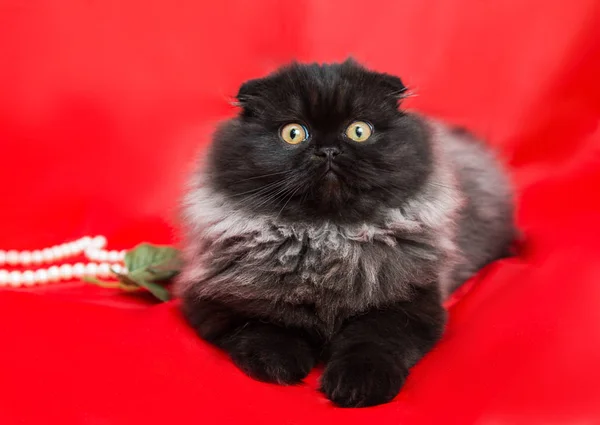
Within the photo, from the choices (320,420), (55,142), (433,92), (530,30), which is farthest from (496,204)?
(55,142)

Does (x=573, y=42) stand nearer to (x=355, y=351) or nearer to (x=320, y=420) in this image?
(x=355, y=351)

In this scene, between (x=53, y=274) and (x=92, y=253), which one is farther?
(x=92, y=253)

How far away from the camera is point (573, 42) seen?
3.27m

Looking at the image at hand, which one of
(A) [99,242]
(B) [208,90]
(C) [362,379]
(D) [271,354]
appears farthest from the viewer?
(B) [208,90]

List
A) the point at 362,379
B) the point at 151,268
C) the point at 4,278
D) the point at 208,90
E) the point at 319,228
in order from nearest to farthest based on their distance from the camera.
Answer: the point at 362,379 < the point at 319,228 < the point at 151,268 < the point at 4,278 < the point at 208,90

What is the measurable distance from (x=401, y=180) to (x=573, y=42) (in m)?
1.86

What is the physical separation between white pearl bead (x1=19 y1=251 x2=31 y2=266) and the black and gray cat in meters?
1.14

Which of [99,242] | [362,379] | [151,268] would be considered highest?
[99,242]

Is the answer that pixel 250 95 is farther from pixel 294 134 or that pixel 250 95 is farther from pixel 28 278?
pixel 28 278

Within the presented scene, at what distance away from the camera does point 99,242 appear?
3.00m

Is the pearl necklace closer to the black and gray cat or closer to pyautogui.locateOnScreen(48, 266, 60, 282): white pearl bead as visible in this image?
pyautogui.locateOnScreen(48, 266, 60, 282): white pearl bead

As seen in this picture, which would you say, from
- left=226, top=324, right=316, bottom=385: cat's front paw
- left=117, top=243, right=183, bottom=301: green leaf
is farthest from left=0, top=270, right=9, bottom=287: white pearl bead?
left=226, top=324, right=316, bottom=385: cat's front paw

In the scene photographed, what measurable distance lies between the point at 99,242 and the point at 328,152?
157 cm

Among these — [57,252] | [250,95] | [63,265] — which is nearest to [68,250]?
[57,252]
